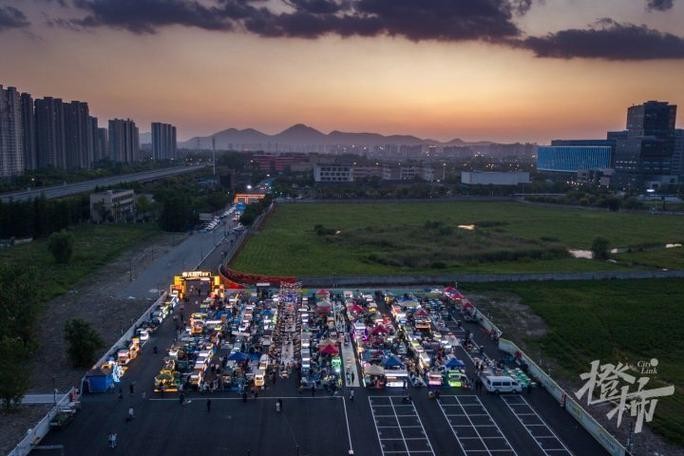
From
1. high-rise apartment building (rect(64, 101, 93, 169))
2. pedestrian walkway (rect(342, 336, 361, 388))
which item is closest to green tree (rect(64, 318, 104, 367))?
pedestrian walkway (rect(342, 336, 361, 388))

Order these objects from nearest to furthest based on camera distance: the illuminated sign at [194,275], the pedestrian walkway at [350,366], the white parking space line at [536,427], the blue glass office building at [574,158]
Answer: the white parking space line at [536,427], the pedestrian walkway at [350,366], the illuminated sign at [194,275], the blue glass office building at [574,158]

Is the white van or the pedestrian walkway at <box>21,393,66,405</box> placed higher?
the white van

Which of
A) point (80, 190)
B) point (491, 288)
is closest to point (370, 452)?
point (491, 288)

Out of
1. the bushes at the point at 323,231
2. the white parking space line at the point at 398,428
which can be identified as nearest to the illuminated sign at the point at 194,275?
the white parking space line at the point at 398,428

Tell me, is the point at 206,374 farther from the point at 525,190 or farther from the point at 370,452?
the point at 525,190

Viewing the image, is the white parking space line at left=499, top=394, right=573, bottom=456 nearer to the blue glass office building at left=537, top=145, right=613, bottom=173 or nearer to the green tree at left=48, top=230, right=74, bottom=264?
the green tree at left=48, top=230, right=74, bottom=264

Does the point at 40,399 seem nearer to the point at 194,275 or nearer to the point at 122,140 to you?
the point at 194,275

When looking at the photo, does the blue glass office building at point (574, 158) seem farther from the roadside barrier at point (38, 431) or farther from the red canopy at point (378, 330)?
the roadside barrier at point (38, 431)
